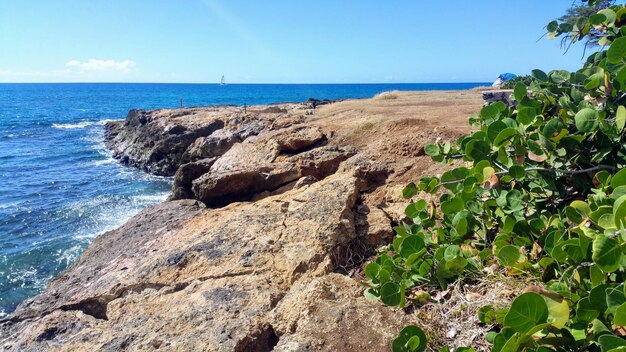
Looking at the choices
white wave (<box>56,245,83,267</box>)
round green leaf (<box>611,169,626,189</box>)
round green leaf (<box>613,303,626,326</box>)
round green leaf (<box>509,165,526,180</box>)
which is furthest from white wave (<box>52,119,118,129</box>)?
round green leaf (<box>613,303,626,326</box>)

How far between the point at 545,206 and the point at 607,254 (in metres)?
1.08

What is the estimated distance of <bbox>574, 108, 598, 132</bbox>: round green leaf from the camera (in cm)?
238

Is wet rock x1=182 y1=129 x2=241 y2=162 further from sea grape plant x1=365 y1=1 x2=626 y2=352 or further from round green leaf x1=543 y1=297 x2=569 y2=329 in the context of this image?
round green leaf x1=543 y1=297 x2=569 y2=329

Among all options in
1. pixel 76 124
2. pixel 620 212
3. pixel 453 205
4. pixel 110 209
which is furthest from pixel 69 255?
pixel 76 124

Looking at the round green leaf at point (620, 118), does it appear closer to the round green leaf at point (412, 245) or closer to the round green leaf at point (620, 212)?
the round green leaf at point (620, 212)

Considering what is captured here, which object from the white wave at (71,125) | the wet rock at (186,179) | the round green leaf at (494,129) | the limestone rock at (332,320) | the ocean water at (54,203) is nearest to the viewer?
the round green leaf at (494,129)

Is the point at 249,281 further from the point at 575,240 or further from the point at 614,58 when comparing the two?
the point at 614,58

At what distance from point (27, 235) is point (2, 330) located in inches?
315

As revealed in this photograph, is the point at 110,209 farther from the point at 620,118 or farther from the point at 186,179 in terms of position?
the point at 620,118


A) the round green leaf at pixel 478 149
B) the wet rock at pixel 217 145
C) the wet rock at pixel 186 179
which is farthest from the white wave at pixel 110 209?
the round green leaf at pixel 478 149

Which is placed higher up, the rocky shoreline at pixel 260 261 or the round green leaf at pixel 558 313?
the round green leaf at pixel 558 313

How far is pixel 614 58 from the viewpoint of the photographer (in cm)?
233

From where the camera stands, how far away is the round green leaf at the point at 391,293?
8.87 ft

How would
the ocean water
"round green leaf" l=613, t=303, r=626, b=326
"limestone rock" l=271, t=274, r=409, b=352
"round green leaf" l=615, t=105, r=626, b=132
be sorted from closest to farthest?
1. "round green leaf" l=613, t=303, r=626, b=326
2. "round green leaf" l=615, t=105, r=626, b=132
3. "limestone rock" l=271, t=274, r=409, b=352
4. the ocean water
